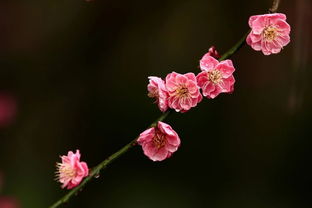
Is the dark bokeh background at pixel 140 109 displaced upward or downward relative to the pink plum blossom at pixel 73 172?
downward

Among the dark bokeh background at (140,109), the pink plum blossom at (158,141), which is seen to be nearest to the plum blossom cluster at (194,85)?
the pink plum blossom at (158,141)

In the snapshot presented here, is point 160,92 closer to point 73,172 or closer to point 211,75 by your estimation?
point 211,75

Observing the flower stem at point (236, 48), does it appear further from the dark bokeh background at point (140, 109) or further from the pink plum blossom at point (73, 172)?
the dark bokeh background at point (140, 109)

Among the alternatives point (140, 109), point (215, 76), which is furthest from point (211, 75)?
point (140, 109)

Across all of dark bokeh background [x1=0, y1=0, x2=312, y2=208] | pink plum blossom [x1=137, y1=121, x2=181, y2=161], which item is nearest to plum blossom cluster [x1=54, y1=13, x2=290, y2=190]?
pink plum blossom [x1=137, y1=121, x2=181, y2=161]

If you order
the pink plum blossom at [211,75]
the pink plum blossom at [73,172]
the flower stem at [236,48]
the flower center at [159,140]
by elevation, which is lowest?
the flower center at [159,140]

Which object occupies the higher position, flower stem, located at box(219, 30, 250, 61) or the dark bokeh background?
flower stem, located at box(219, 30, 250, 61)

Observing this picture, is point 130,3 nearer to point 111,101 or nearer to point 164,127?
point 111,101

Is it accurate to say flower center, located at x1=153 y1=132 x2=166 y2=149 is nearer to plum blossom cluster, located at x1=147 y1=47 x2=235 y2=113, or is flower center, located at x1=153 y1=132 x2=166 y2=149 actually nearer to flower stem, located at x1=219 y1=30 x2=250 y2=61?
plum blossom cluster, located at x1=147 y1=47 x2=235 y2=113

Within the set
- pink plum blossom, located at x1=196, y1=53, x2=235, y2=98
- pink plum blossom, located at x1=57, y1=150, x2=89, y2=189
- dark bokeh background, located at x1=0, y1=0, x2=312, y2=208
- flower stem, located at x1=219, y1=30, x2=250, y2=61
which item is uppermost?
flower stem, located at x1=219, y1=30, x2=250, y2=61
